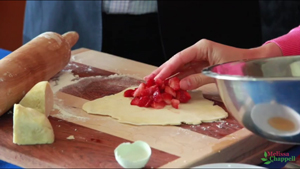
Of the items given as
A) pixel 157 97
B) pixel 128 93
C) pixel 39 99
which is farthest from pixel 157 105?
pixel 39 99

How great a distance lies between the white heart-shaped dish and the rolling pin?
502 millimetres

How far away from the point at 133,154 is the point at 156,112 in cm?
37

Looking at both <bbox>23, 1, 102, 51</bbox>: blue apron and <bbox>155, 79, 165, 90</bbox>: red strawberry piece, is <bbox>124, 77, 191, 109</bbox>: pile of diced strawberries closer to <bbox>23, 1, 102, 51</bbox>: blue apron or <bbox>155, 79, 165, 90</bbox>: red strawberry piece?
<bbox>155, 79, 165, 90</bbox>: red strawberry piece

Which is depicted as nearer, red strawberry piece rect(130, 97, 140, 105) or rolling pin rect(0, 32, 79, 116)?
rolling pin rect(0, 32, 79, 116)

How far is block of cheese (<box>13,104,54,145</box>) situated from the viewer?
129 centimetres

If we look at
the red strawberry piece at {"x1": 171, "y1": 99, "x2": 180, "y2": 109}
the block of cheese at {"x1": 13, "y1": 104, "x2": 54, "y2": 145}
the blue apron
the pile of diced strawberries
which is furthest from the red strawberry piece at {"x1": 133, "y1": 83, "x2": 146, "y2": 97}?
the blue apron

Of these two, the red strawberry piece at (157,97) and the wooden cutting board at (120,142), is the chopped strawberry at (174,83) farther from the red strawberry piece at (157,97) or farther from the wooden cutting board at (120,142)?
the wooden cutting board at (120,142)

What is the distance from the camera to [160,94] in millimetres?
1598

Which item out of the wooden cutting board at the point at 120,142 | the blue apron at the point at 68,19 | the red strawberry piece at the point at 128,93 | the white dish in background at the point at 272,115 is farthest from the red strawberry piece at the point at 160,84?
the blue apron at the point at 68,19

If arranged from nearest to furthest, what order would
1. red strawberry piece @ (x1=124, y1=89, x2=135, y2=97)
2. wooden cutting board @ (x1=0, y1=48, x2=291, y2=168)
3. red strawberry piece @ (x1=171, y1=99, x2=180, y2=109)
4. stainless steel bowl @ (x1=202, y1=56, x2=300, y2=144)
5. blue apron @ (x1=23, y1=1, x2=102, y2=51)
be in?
Answer: 1. stainless steel bowl @ (x1=202, y1=56, x2=300, y2=144)
2. wooden cutting board @ (x1=0, y1=48, x2=291, y2=168)
3. red strawberry piece @ (x1=171, y1=99, x2=180, y2=109)
4. red strawberry piece @ (x1=124, y1=89, x2=135, y2=97)
5. blue apron @ (x1=23, y1=1, x2=102, y2=51)

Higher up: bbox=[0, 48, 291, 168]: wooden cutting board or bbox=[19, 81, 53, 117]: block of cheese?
bbox=[19, 81, 53, 117]: block of cheese

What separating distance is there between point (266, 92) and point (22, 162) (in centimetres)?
67

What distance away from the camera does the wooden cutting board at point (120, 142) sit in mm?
1220

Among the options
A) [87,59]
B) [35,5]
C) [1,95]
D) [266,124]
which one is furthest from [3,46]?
[266,124]
